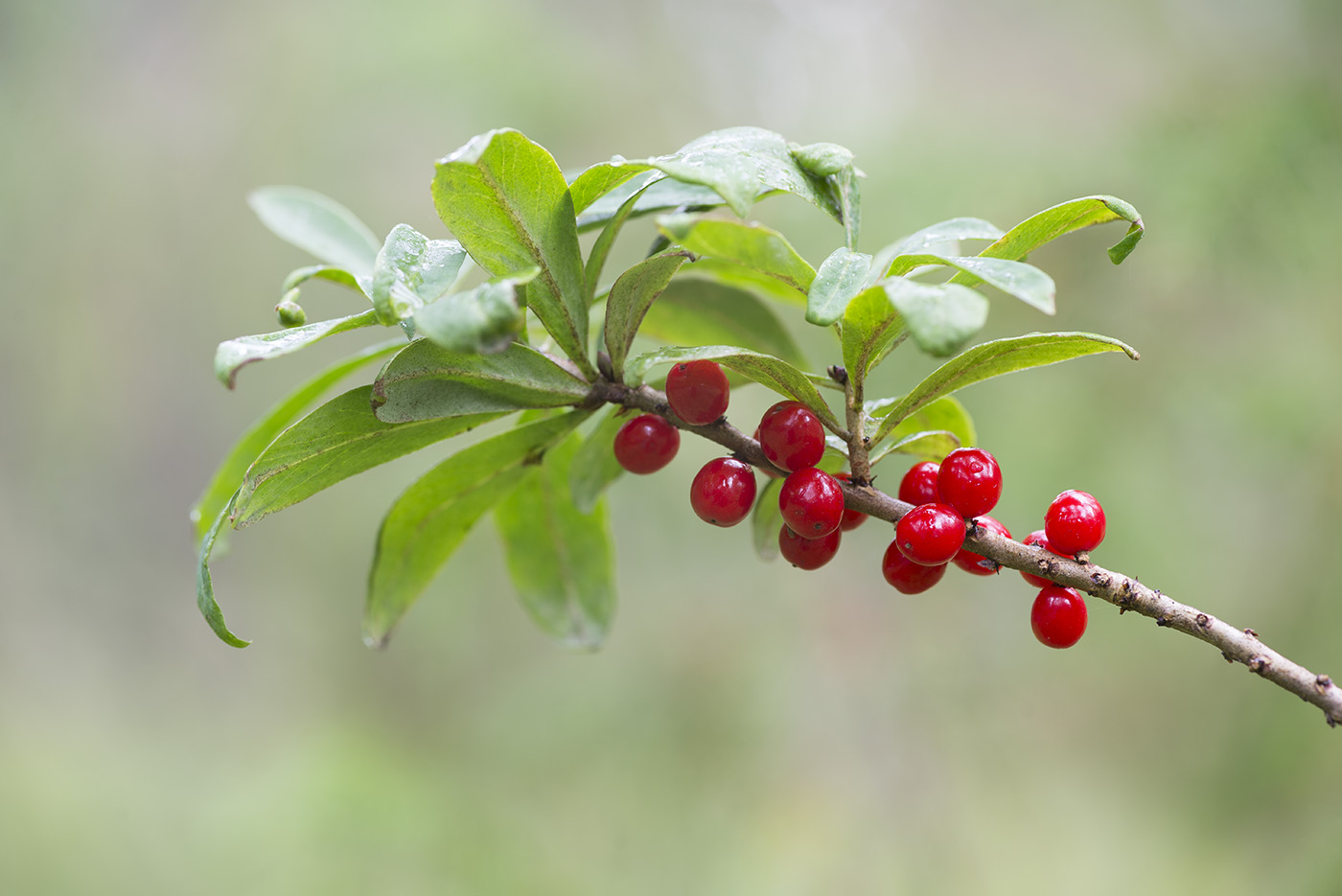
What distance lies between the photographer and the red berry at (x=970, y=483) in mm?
641

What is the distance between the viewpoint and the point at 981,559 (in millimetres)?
→ 687

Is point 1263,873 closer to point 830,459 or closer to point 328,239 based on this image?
point 830,459

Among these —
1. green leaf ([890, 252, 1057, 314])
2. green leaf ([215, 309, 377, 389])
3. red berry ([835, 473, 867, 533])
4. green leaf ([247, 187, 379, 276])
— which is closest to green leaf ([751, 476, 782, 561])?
red berry ([835, 473, 867, 533])

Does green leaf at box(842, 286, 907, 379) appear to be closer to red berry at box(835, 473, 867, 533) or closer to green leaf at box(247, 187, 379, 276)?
red berry at box(835, 473, 867, 533)

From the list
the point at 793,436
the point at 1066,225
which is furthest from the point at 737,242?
the point at 1066,225

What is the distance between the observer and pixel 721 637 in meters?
2.11

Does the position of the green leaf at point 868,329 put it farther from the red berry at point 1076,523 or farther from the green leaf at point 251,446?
the green leaf at point 251,446

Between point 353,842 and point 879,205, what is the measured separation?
6.31ft

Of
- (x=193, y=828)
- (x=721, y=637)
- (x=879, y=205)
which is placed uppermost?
(x=879, y=205)

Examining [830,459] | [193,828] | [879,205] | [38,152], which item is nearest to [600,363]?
[830,459]

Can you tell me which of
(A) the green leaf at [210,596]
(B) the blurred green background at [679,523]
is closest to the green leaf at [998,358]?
(A) the green leaf at [210,596]

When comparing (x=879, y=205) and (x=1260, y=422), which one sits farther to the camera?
(x=879, y=205)

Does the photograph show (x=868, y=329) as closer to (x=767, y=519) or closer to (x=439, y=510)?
(x=767, y=519)

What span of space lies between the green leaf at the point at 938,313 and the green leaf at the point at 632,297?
205 mm
